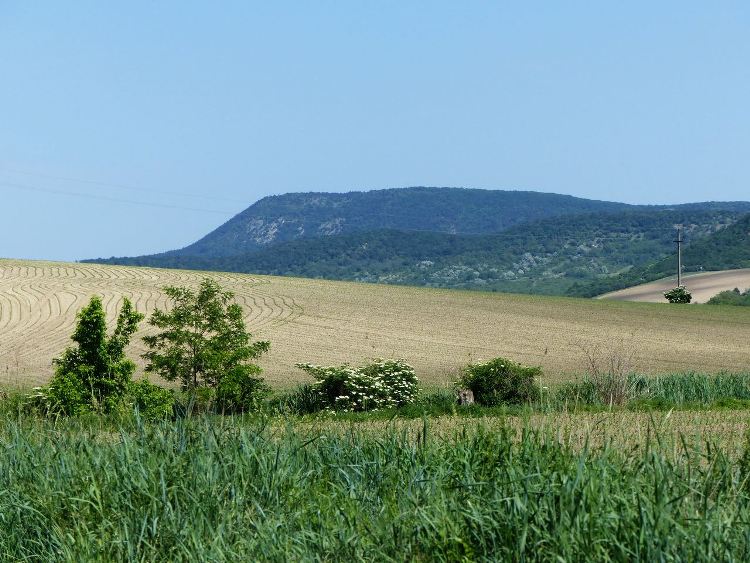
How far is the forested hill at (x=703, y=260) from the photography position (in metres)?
165

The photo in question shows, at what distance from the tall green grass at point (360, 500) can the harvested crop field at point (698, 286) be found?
10940 centimetres

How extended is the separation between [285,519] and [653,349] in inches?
1600

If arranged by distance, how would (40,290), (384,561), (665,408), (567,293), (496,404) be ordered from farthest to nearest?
1. (567,293)
2. (40,290)
3. (496,404)
4. (665,408)
5. (384,561)

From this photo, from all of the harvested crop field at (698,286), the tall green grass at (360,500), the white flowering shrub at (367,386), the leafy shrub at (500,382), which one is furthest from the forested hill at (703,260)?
the tall green grass at (360,500)

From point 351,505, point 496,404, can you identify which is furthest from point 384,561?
point 496,404

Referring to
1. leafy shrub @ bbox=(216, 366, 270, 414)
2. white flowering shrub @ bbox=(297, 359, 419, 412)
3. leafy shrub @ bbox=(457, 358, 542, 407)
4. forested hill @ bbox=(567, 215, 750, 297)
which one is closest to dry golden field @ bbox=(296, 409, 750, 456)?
white flowering shrub @ bbox=(297, 359, 419, 412)

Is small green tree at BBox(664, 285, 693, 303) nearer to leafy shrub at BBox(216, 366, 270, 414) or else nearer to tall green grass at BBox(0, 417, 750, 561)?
leafy shrub at BBox(216, 366, 270, 414)

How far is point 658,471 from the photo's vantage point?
7016 mm

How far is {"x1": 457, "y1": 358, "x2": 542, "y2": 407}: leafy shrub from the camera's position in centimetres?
2234

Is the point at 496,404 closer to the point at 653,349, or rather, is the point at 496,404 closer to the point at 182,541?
the point at 182,541

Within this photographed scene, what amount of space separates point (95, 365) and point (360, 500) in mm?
13440

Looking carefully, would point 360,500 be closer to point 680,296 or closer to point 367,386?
point 367,386

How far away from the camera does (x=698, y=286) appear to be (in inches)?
4951

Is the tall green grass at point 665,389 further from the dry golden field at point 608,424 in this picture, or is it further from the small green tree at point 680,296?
the small green tree at point 680,296
